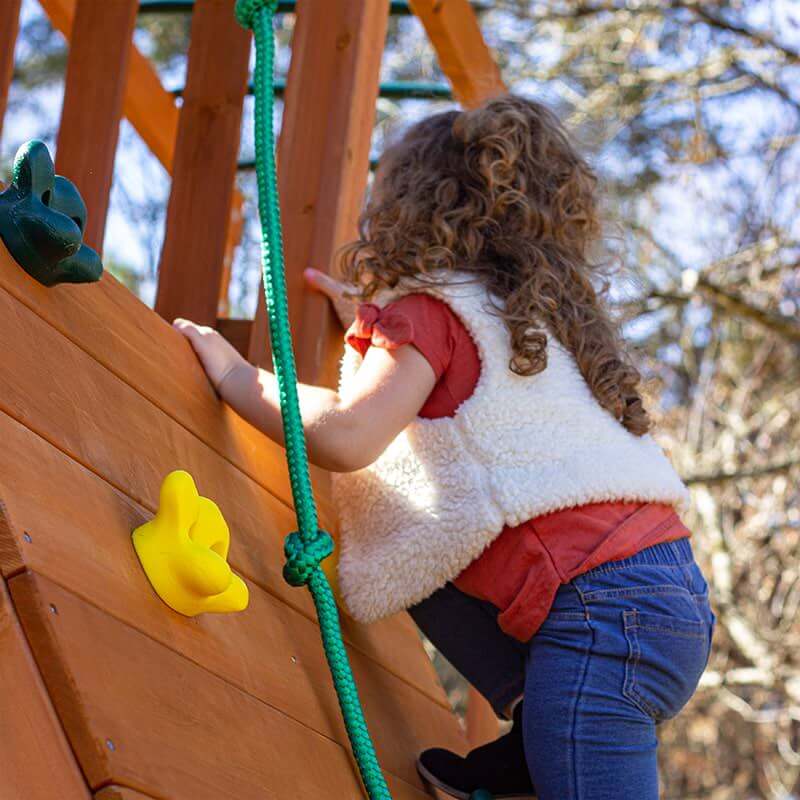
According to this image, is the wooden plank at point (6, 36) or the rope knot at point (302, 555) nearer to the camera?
the rope knot at point (302, 555)

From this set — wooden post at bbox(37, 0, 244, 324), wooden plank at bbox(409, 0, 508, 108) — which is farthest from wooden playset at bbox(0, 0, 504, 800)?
wooden post at bbox(37, 0, 244, 324)

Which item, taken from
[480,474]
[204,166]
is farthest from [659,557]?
[204,166]

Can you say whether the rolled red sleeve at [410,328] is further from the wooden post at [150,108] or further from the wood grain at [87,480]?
the wooden post at [150,108]

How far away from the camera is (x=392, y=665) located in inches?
68.0

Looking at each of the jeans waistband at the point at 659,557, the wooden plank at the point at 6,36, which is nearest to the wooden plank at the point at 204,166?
the wooden plank at the point at 6,36

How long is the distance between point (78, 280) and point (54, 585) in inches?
14.5

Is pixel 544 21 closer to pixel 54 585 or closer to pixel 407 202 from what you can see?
pixel 407 202

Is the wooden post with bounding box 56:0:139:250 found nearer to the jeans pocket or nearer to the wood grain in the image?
the wood grain

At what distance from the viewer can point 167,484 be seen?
1.20 m

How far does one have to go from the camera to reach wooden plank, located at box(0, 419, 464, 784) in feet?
3.30

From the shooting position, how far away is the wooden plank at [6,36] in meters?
1.89

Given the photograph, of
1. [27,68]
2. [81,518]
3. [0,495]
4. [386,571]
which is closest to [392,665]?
[386,571]

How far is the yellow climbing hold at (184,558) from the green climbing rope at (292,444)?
0.59ft

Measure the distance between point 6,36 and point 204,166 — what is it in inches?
14.8
